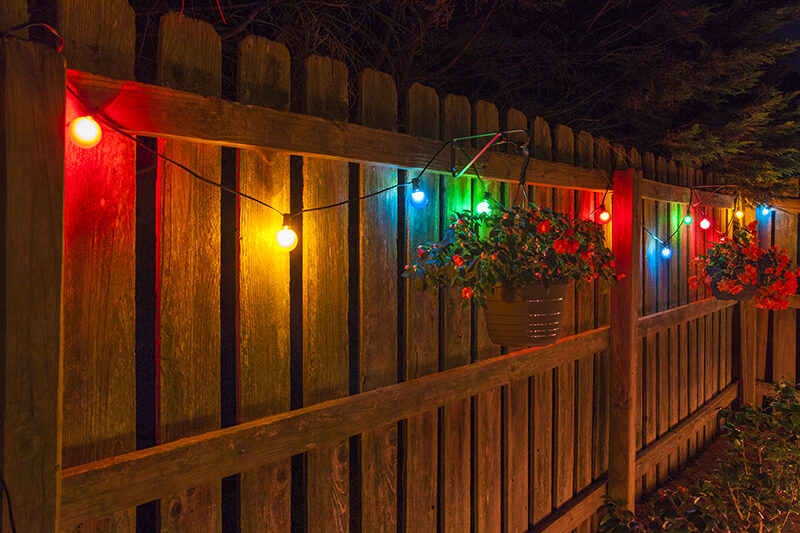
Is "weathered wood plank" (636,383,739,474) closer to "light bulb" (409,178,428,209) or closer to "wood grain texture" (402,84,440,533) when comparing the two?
Answer: "wood grain texture" (402,84,440,533)

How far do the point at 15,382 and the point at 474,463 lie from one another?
6.45 feet

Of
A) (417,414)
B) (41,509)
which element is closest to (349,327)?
(417,414)

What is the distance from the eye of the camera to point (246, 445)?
161 centimetres

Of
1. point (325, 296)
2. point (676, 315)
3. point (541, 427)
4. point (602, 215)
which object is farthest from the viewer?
point (676, 315)

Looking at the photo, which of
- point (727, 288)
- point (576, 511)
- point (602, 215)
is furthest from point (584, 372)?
point (727, 288)

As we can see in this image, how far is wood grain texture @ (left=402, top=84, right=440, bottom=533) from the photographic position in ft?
7.30

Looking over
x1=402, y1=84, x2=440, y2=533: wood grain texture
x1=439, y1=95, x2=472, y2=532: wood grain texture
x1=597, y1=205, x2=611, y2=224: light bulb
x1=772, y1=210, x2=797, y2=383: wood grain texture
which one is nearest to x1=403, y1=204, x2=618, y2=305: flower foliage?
x1=402, y1=84, x2=440, y2=533: wood grain texture

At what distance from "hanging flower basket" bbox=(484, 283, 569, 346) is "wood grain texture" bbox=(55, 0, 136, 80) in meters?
1.48

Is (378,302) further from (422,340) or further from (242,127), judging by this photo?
(242,127)

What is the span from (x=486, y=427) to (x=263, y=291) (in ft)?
4.73

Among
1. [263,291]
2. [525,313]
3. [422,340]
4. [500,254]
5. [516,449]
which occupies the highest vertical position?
[500,254]

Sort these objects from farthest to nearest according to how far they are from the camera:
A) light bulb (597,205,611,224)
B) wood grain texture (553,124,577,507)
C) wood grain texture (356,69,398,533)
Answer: light bulb (597,205,611,224) → wood grain texture (553,124,577,507) → wood grain texture (356,69,398,533)

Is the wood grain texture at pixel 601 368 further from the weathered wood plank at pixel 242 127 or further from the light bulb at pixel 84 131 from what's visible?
the light bulb at pixel 84 131

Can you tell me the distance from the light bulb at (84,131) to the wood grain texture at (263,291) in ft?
1.46
